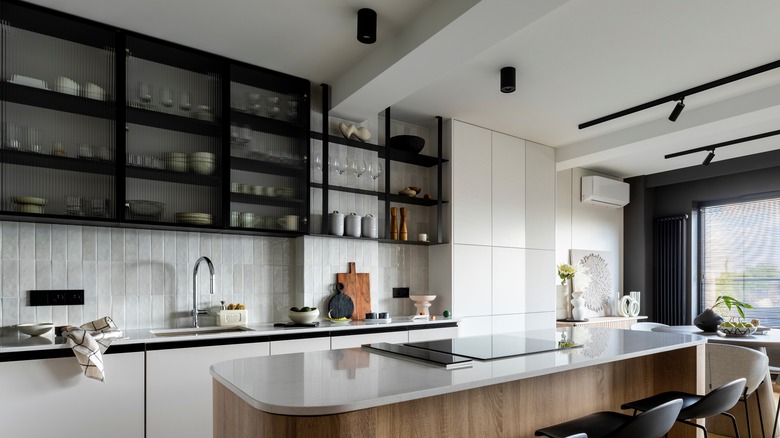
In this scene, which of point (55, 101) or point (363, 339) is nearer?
point (55, 101)

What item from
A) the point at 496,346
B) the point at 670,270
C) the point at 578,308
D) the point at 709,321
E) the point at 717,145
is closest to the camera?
the point at 496,346

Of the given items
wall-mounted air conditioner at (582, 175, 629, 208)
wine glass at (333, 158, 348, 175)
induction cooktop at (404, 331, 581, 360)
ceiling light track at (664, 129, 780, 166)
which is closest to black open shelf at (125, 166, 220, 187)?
wine glass at (333, 158, 348, 175)

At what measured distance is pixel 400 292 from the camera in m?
4.62

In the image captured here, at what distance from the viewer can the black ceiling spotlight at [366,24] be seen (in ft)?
9.18

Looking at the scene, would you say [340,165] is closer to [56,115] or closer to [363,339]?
[363,339]

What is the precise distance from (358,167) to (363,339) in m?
1.40

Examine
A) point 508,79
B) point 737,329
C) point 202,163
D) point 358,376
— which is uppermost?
point 508,79

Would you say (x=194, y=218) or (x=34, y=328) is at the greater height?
(x=194, y=218)

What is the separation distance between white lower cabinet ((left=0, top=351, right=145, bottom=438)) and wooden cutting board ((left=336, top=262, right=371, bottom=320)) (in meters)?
1.66

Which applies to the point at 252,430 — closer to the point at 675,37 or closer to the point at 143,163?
the point at 143,163

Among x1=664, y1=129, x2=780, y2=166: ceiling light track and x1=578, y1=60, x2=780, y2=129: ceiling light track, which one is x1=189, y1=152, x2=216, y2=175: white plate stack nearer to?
x1=578, y1=60, x2=780, y2=129: ceiling light track

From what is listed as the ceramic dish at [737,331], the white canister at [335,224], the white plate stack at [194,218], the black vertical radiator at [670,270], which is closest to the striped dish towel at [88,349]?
the white plate stack at [194,218]

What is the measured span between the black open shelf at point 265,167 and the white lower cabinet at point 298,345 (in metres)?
1.20

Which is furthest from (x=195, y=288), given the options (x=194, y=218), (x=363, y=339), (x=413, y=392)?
(x=413, y=392)
